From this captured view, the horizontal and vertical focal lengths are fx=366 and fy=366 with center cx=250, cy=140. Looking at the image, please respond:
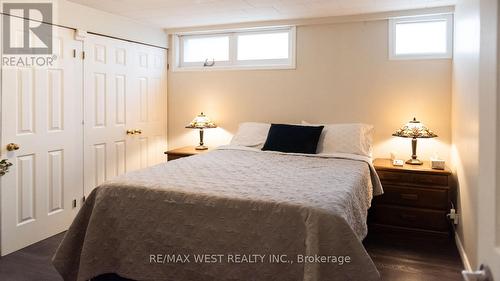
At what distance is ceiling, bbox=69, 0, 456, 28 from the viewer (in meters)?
3.34

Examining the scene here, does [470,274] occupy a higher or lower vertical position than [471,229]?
higher

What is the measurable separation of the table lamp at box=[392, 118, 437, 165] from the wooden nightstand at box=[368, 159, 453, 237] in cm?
12

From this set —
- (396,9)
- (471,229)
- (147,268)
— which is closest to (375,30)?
(396,9)

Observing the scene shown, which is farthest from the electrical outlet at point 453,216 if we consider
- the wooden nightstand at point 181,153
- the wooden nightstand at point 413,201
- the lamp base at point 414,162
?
the wooden nightstand at point 181,153

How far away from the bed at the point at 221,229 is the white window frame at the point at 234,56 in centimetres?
194

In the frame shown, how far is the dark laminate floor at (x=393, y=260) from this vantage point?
99.6 inches

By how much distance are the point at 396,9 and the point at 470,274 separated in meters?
3.37

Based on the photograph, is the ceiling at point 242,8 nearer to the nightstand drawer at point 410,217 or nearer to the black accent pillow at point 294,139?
the black accent pillow at point 294,139

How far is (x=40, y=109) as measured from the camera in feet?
10.2

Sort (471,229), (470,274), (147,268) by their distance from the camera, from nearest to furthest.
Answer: (470,274) < (147,268) < (471,229)

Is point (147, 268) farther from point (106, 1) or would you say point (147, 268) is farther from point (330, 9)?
point (330, 9)

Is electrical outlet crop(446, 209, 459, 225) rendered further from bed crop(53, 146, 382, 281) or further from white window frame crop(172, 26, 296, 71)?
white window frame crop(172, 26, 296, 71)

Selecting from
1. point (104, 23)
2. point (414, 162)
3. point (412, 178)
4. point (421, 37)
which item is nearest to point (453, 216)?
point (412, 178)

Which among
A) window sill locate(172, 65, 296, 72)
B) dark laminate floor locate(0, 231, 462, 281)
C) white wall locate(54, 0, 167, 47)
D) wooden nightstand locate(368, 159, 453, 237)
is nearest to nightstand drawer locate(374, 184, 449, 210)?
wooden nightstand locate(368, 159, 453, 237)
